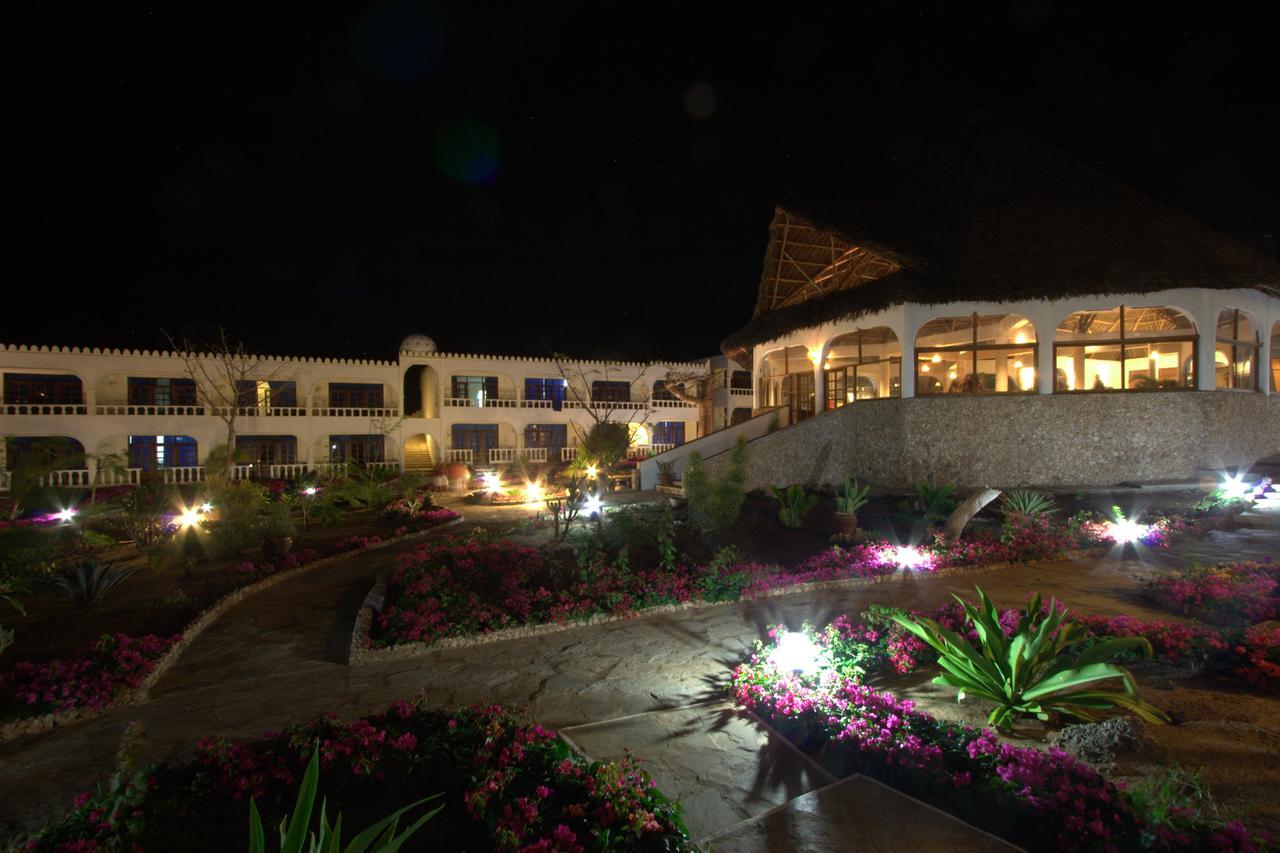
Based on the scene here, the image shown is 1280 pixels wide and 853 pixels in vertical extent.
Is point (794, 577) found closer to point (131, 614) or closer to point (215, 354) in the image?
point (131, 614)

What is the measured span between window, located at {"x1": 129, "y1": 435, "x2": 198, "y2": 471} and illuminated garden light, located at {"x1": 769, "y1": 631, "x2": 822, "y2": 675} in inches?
1014

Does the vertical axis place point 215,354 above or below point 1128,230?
below

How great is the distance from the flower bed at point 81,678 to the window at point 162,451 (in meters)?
21.2

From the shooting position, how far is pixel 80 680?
5.59 metres

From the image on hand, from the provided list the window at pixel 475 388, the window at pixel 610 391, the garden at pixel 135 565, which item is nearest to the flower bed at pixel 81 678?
the garden at pixel 135 565

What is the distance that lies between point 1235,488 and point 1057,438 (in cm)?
340

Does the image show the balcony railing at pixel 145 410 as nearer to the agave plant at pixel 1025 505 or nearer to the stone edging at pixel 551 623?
the stone edging at pixel 551 623

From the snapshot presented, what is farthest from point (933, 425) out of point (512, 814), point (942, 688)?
point (512, 814)

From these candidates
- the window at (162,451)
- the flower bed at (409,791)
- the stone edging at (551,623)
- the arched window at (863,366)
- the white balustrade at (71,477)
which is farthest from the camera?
the window at (162,451)

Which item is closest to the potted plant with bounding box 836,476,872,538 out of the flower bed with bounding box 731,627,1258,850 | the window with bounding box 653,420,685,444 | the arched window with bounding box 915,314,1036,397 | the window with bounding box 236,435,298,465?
the flower bed with bounding box 731,627,1258,850

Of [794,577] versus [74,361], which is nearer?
[794,577]

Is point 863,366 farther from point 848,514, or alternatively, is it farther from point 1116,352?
point 848,514

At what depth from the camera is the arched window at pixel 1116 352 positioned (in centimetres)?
1862

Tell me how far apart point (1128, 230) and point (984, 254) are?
398 cm
